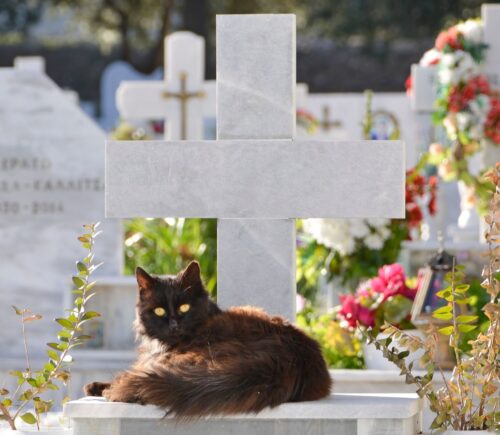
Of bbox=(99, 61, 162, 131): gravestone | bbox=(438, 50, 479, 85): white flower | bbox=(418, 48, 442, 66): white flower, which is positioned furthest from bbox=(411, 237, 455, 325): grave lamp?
bbox=(99, 61, 162, 131): gravestone

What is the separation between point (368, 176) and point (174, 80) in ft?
28.1

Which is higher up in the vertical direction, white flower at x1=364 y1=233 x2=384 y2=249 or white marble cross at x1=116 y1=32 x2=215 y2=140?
white marble cross at x1=116 y1=32 x2=215 y2=140

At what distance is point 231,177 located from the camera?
168 inches

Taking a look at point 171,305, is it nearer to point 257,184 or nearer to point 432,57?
point 257,184

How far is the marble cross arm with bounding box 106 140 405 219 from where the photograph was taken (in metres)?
4.21

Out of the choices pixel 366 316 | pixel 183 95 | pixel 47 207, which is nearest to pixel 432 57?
pixel 183 95

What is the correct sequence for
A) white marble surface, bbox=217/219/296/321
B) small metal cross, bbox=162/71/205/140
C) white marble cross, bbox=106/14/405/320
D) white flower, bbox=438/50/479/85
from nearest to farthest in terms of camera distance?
1. white marble cross, bbox=106/14/405/320
2. white marble surface, bbox=217/219/296/321
3. white flower, bbox=438/50/479/85
4. small metal cross, bbox=162/71/205/140

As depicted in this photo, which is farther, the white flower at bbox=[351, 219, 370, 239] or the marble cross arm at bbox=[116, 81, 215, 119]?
the marble cross arm at bbox=[116, 81, 215, 119]

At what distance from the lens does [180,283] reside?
384 cm

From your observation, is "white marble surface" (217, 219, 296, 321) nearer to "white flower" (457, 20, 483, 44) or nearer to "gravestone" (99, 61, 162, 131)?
"white flower" (457, 20, 483, 44)

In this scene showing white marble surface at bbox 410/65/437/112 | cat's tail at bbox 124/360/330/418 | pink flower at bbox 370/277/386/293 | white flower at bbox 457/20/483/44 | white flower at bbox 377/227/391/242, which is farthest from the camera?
white marble surface at bbox 410/65/437/112

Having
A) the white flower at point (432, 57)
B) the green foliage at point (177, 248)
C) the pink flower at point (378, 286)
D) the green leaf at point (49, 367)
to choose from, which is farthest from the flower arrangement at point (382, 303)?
the white flower at point (432, 57)

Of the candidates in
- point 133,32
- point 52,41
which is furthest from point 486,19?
point 52,41

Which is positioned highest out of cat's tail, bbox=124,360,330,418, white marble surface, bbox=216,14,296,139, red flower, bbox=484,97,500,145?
red flower, bbox=484,97,500,145
